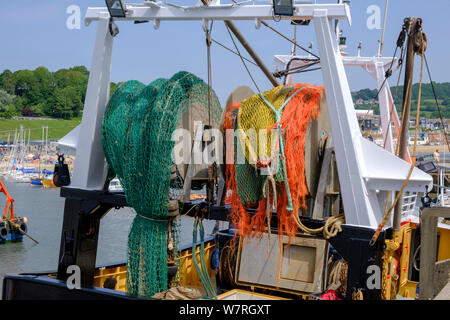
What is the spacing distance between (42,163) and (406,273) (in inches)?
3624

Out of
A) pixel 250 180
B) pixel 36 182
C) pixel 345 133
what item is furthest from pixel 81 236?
pixel 36 182

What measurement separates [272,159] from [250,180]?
1.76ft

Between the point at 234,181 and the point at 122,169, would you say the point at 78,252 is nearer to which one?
the point at 122,169

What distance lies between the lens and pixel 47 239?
3322 centimetres

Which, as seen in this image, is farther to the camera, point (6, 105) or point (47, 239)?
point (6, 105)

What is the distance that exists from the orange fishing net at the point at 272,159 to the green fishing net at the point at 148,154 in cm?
73

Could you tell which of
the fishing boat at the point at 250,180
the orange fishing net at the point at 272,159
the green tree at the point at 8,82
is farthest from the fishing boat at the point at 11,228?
the green tree at the point at 8,82

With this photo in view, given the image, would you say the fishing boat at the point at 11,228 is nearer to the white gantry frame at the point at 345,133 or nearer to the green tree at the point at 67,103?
the white gantry frame at the point at 345,133

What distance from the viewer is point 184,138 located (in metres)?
6.87

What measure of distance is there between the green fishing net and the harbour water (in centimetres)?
1610

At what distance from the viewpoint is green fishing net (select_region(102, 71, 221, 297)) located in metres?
6.57

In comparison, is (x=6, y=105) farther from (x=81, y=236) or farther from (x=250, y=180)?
(x=250, y=180)

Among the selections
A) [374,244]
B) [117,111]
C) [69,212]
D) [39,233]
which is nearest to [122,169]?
[117,111]
